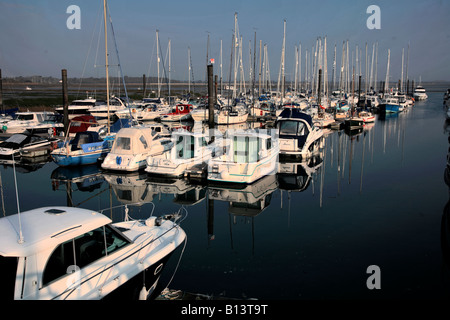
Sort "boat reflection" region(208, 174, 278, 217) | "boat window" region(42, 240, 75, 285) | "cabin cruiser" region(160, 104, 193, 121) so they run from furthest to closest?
"cabin cruiser" region(160, 104, 193, 121) → "boat reflection" region(208, 174, 278, 217) → "boat window" region(42, 240, 75, 285)

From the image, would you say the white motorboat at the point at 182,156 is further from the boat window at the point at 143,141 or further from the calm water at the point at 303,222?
the boat window at the point at 143,141

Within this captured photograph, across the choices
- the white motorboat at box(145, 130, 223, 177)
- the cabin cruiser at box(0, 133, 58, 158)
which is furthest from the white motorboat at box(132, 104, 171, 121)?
the white motorboat at box(145, 130, 223, 177)

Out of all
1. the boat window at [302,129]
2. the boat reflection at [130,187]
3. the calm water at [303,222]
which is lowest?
the calm water at [303,222]

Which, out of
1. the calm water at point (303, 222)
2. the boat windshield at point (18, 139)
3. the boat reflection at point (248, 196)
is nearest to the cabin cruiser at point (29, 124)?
the boat windshield at point (18, 139)

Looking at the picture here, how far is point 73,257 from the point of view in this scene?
6055mm

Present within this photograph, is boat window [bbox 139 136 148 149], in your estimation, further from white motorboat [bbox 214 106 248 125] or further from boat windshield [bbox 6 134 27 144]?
white motorboat [bbox 214 106 248 125]

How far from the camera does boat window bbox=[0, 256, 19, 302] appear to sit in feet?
16.8

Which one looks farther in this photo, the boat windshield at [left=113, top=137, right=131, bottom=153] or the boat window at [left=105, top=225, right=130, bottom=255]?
the boat windshield at [left=113, top=137, right=131, bottom=153]

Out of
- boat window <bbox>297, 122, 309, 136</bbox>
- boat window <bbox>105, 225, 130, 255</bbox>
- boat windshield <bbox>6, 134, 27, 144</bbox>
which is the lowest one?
boat windshield <bbox>6, 134, 27, 144</bbox>

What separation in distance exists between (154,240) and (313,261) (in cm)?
424

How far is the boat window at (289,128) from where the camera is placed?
22.6 metres

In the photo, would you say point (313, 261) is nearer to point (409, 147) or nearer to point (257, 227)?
point (257, 227)

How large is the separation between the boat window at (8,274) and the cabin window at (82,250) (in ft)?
1.38

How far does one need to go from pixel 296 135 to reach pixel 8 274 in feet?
61.6
